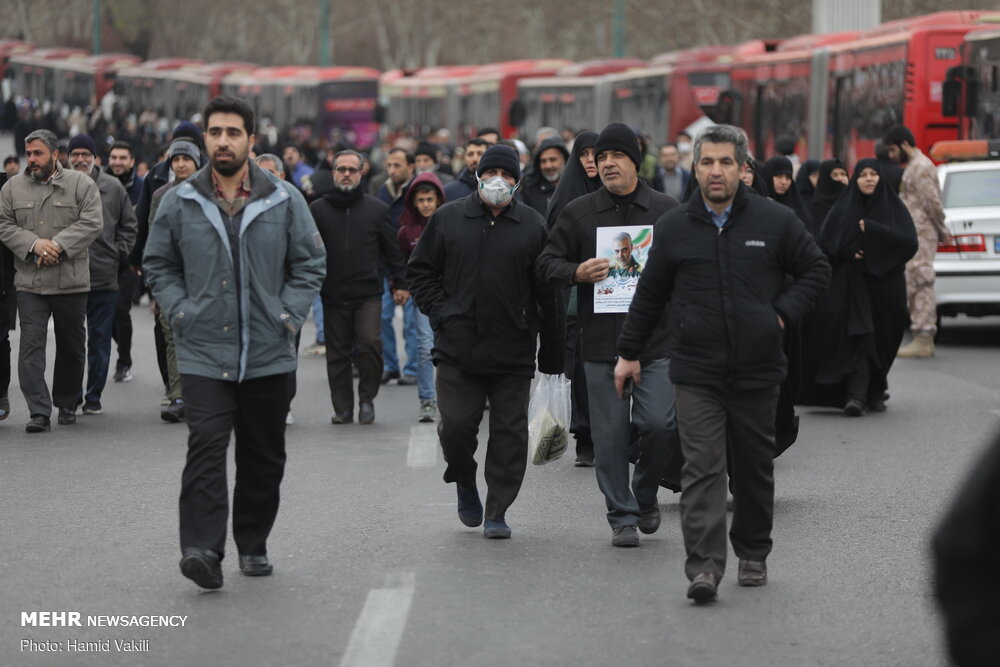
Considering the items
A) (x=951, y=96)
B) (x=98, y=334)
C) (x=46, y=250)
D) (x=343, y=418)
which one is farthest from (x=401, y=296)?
(x=951, y=96)

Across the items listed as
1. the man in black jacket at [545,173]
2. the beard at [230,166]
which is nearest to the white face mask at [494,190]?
the beard at [230,166]

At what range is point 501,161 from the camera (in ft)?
25.5

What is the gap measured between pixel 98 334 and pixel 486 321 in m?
5.20

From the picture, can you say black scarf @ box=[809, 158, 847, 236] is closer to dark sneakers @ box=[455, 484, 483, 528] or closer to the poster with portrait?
the poster with portrait

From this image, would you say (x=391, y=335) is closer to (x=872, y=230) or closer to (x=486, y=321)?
(x=872, y=230)

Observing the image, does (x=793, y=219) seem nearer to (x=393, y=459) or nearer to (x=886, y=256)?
(x=393, y=459)

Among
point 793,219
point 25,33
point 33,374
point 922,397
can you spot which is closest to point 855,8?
point 922,397

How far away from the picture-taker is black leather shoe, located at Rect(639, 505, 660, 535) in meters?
7.73

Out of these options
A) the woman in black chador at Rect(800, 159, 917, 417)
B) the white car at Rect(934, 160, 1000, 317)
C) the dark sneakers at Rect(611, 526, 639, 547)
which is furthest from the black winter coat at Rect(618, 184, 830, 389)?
the white car at Rect(934, 160, 1000, 317)

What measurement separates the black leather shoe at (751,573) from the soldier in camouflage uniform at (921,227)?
9.07 metres

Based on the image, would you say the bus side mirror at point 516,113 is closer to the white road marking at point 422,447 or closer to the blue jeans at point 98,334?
the blue jeans at point 98,334

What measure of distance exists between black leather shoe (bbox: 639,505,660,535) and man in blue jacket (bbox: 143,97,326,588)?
1.74 metres

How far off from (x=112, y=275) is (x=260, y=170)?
5509 millimetres

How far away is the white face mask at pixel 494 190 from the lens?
7656 mm
